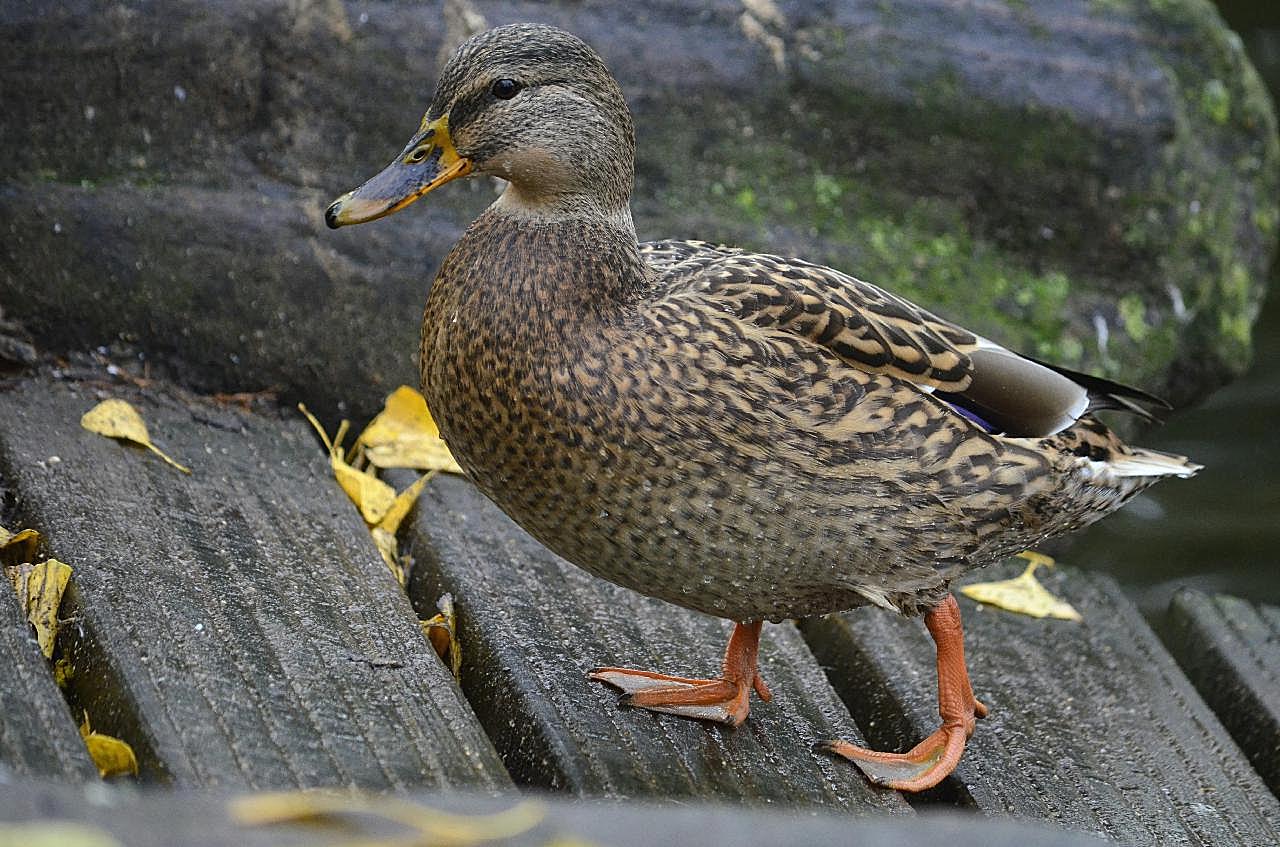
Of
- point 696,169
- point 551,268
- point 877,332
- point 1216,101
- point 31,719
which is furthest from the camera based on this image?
point 1216,101

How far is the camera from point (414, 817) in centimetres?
132

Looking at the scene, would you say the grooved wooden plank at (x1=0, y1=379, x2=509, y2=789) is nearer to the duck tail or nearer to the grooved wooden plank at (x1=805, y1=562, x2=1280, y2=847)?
the grooved wooden plank at (x1=805, y1=562, x2=1280, y2=847)

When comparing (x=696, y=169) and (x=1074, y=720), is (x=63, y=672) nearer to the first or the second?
(x=1074, y=720)

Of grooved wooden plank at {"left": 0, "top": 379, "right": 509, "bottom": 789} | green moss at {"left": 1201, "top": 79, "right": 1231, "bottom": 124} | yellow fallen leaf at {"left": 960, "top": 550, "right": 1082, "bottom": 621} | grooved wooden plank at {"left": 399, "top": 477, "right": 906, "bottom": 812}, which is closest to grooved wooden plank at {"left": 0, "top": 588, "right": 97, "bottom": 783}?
grooved wooden plank at {"left": 0, "top": 379, "right": 509, "bottom": 789}

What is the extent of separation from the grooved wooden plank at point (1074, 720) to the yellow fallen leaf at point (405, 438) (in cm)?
91

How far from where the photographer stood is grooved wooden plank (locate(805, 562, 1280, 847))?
262 cm

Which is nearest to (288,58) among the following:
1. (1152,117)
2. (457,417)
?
(457,417)

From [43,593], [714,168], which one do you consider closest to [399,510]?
[43,593]

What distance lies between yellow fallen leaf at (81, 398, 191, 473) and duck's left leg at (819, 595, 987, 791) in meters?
1.42

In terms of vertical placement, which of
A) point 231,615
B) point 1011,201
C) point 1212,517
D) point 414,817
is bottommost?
point 1212,517

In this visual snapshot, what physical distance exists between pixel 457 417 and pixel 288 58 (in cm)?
135

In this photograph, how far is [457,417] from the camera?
8.45 ft

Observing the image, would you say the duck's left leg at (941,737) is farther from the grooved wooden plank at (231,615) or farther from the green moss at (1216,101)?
the green moss at (1216,101)

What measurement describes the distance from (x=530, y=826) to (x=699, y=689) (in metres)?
1.43
